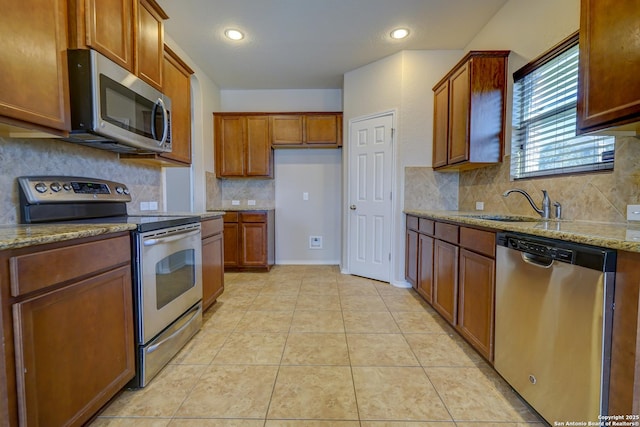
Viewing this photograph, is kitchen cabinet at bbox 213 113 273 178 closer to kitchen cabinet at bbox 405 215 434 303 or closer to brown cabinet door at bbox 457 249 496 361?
kitchen cabinet at bbox 405 215 434 303

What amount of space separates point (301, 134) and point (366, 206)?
1435 mm

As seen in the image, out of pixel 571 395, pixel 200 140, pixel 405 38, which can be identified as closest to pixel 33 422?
pixel 571 395

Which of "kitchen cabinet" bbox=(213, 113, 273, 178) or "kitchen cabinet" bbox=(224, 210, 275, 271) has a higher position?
"kitchen cabinet" bbox=(213, 113, 273, 178)

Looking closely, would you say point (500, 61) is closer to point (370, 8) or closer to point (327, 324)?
point (370, 8)

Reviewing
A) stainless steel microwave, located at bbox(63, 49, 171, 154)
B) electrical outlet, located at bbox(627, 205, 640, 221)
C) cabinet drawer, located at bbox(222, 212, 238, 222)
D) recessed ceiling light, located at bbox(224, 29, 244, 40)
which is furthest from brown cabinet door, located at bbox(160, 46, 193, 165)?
electrical outlet, located at bbox(627, 205, 640, 221)

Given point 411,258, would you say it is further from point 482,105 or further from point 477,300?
point 482,105

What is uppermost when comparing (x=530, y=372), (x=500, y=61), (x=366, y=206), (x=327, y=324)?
(x=500, y=61)

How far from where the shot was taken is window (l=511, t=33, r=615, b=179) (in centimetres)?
168

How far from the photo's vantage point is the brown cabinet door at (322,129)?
13.0 feet

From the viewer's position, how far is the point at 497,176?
250cm

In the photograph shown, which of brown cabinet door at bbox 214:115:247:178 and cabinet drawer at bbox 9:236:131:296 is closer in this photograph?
→ cabinet drawer at bbox 9:236:131:296

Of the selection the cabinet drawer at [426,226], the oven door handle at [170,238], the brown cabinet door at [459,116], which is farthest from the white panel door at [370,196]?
the oven door handle at [170,238]

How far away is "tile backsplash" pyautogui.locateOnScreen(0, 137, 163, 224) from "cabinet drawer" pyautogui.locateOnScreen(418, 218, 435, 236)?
8.34ft

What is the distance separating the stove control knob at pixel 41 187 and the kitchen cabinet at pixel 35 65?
0.34 meters
